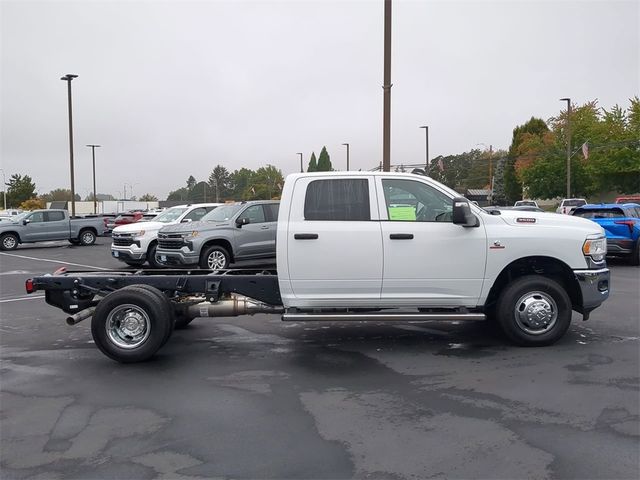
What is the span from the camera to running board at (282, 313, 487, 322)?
249 inches

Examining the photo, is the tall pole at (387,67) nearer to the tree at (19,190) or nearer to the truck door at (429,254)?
the truck door at (429,254)

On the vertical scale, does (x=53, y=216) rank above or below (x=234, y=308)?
above

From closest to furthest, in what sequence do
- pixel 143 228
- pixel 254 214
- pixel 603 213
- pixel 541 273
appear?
1. pixel 541 273
2. pixel 254 214
3. pixel 603 213
4. pixel 143 228

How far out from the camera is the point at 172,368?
6.33 m

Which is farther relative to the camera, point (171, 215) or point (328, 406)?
point (171, 215)

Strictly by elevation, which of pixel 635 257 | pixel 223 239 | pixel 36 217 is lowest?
pixel 635 257

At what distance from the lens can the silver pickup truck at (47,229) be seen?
25345 mm

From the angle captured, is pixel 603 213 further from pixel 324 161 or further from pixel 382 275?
pixel 324 161

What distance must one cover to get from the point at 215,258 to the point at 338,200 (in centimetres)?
753

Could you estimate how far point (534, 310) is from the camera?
6688 mm

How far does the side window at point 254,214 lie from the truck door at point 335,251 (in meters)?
A: 7.56

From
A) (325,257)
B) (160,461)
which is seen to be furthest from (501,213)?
(160,461)

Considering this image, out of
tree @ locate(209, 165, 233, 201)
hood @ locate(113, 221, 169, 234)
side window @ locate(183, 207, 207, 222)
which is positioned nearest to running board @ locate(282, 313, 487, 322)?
hood @ locate(113, 221, 169, 234)

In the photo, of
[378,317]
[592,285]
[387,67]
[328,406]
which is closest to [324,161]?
[387,67]
